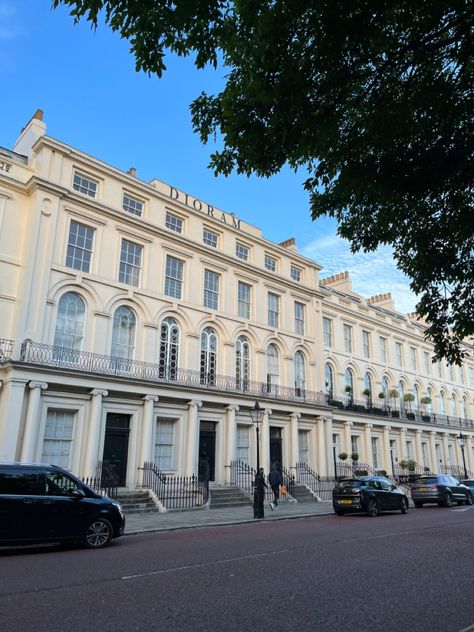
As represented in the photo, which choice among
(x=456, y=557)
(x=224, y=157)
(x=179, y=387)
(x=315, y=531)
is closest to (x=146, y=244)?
(x=179, y=387)

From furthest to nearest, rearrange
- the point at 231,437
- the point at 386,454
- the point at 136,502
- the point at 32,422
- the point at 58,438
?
the point at 386,454, the point at 231,437, the point at 58,438, the point at 136,502, the point at 32,422

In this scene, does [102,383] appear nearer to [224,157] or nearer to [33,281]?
[33,281]

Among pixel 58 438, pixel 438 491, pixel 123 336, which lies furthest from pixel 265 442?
pixel 58 438

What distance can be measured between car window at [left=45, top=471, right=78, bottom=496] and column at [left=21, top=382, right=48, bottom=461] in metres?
7.77

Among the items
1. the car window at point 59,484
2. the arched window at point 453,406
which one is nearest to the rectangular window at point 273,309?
the car window at point 59,484

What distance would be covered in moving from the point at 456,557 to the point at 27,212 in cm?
1953

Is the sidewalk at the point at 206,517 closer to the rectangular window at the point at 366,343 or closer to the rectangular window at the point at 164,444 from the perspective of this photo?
the rectangular window at the point at 164,444

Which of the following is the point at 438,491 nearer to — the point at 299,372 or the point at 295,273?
the point at 299,372

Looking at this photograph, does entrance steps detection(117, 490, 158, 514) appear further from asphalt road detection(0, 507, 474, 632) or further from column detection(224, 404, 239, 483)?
asphalt road detection(0, 507, 474, 632)

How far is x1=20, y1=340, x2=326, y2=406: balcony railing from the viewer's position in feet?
60.2

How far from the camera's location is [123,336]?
2147cm

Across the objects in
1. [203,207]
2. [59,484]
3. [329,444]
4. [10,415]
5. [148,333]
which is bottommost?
[59,484]

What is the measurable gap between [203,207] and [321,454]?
626 inches

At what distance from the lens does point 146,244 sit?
76.0ft
